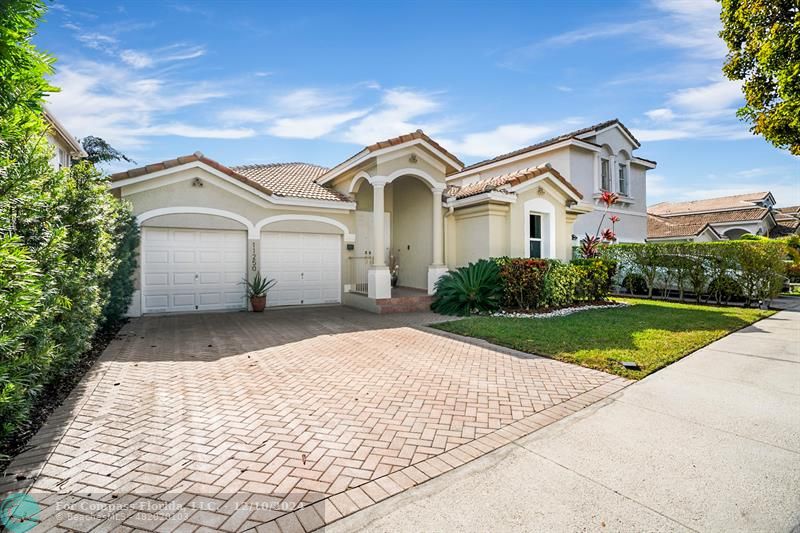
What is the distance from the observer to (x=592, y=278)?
13.8 m

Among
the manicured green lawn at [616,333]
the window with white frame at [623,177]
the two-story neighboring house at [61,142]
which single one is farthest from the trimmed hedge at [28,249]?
the window with white frame at [623,177]

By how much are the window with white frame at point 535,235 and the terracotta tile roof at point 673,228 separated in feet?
65.6

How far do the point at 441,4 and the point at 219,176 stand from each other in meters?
8.36

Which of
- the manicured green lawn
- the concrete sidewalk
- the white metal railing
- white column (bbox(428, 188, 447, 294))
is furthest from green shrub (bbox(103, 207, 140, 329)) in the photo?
white column (bbox(428, 188, 447, 294))

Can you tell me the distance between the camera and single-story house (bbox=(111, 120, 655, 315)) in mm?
11359

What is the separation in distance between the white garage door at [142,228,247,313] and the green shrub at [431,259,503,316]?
7061 mm

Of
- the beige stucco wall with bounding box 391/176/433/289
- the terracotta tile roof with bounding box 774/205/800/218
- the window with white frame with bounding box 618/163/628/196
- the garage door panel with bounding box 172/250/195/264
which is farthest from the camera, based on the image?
the terracotta tile roof with bounding box 774/205/800/218

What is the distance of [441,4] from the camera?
947cm

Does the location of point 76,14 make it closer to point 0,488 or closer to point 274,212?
point 274,212

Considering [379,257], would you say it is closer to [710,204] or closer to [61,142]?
[61,142]

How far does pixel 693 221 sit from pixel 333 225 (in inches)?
1274

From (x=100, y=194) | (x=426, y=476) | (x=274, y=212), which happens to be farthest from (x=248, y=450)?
(x=274, y=212)

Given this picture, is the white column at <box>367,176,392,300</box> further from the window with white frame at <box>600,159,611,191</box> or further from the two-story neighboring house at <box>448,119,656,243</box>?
the window with white frame at <box>600,159,611,191</box>

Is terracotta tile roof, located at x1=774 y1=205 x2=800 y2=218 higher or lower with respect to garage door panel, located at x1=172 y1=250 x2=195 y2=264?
higher
